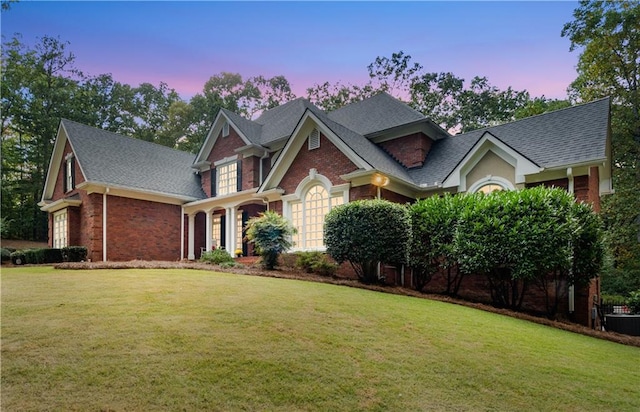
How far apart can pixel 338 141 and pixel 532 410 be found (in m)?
11.1

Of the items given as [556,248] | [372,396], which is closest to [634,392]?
[372,396]

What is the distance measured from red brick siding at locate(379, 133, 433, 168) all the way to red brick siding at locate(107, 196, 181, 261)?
12.1 metres

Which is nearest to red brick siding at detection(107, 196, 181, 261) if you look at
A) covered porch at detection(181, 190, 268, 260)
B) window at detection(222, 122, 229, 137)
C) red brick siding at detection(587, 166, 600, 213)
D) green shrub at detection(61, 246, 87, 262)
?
covered porch at detection(181, 190, 268, 260)

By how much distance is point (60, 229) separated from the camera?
20109 millimetres

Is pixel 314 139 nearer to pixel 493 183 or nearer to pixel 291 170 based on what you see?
pixel 291 170

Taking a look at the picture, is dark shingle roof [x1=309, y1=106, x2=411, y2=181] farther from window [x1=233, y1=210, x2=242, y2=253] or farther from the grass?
window [x1=233, y1=210, x2=242, y2=253]

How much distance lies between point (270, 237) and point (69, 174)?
14.2 m

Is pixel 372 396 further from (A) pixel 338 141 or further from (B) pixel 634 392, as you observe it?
(A) pixel 338 141

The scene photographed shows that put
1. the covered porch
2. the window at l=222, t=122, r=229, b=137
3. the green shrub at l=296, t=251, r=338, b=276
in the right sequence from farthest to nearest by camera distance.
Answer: the window at l=222, t=122, r=229, b=137, the covered porch, the green shrub at l=296, t=251, r=338, b=276

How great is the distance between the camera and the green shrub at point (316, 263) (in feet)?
41.7

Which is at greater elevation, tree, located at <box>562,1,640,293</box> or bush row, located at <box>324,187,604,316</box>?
tree, located at <box>562,1,640,293</box>

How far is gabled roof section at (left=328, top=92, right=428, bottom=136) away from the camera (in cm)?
1730

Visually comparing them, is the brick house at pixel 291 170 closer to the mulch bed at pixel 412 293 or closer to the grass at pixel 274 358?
the mulch bed at pixel 412 293

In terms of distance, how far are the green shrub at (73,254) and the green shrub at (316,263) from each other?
33.5 feet
